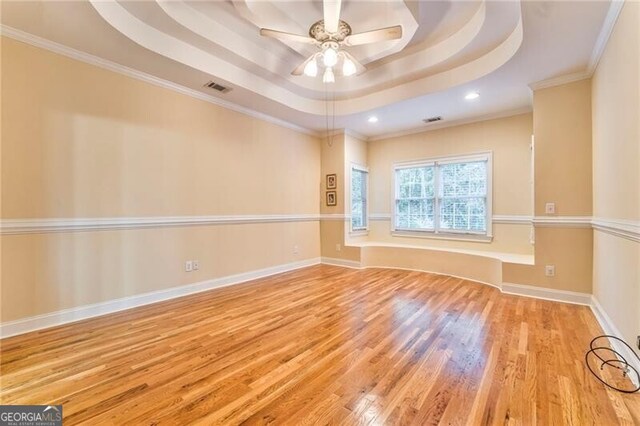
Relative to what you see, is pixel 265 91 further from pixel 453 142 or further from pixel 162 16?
pixel 453 142

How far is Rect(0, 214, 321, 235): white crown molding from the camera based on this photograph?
2473 millimetres

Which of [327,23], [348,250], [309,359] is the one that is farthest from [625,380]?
[348,250]

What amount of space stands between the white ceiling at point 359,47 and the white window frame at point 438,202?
90cm

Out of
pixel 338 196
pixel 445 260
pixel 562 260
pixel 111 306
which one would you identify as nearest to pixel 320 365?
pixel 111 306

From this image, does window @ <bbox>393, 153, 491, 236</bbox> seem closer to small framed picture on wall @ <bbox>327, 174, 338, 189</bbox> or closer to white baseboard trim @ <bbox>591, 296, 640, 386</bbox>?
small framed picture on wall @ <bbox>327, 174, 338, 189</bbox>

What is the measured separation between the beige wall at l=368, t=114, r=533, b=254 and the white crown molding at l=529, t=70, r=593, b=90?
1.00 m

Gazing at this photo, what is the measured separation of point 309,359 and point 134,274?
2.34 meters

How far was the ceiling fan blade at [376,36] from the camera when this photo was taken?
246cm

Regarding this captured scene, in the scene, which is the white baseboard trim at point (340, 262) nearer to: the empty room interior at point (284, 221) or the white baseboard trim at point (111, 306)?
the empty room interior at point (284, 221)

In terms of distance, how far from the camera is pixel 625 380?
5.86 feet

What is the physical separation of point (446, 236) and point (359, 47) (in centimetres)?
352

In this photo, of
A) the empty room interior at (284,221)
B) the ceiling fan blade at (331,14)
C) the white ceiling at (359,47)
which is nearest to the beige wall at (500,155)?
the empty room interior at (284,221)

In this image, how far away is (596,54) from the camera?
2.72m

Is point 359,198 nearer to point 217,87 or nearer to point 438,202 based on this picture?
point 438,202
